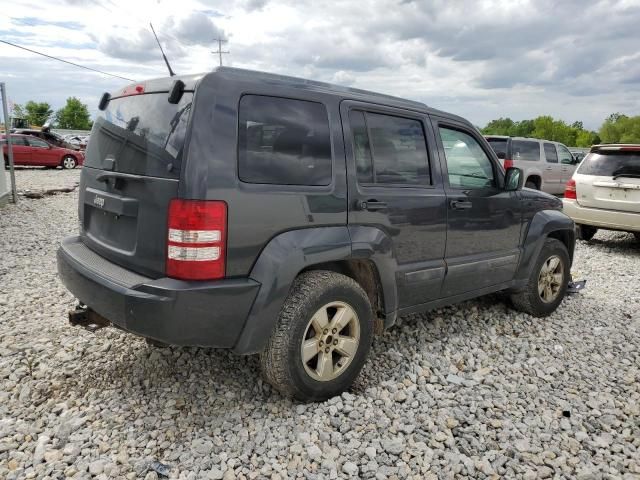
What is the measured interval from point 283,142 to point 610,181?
22.7ft

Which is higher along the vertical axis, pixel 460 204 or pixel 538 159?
pixel 538 159

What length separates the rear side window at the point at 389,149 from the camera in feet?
10.4

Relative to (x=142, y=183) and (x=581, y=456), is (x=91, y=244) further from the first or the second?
(x=581, y=456)

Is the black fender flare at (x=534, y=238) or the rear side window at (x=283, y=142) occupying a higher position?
the rear side window at (x=283, y=142)

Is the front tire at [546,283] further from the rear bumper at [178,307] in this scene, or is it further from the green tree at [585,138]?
the green tree at [585,138]

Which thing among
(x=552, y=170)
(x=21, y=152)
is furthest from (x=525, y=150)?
(x=21, y=152)

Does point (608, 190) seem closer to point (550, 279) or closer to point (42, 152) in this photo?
point (550, 279)

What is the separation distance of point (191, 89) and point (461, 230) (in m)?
2.23

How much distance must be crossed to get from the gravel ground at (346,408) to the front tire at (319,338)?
17 centimetres

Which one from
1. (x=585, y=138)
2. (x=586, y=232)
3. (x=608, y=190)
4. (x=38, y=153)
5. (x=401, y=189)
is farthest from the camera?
(x=585, y=138)

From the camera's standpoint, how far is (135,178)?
8.97 feet

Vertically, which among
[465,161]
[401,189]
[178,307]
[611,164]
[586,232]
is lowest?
[586,232]

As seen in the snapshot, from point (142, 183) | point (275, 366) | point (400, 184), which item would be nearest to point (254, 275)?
point (275, 366)

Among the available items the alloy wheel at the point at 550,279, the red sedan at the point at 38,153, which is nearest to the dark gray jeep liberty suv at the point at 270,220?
the alloy wheel at the point at 550,279
